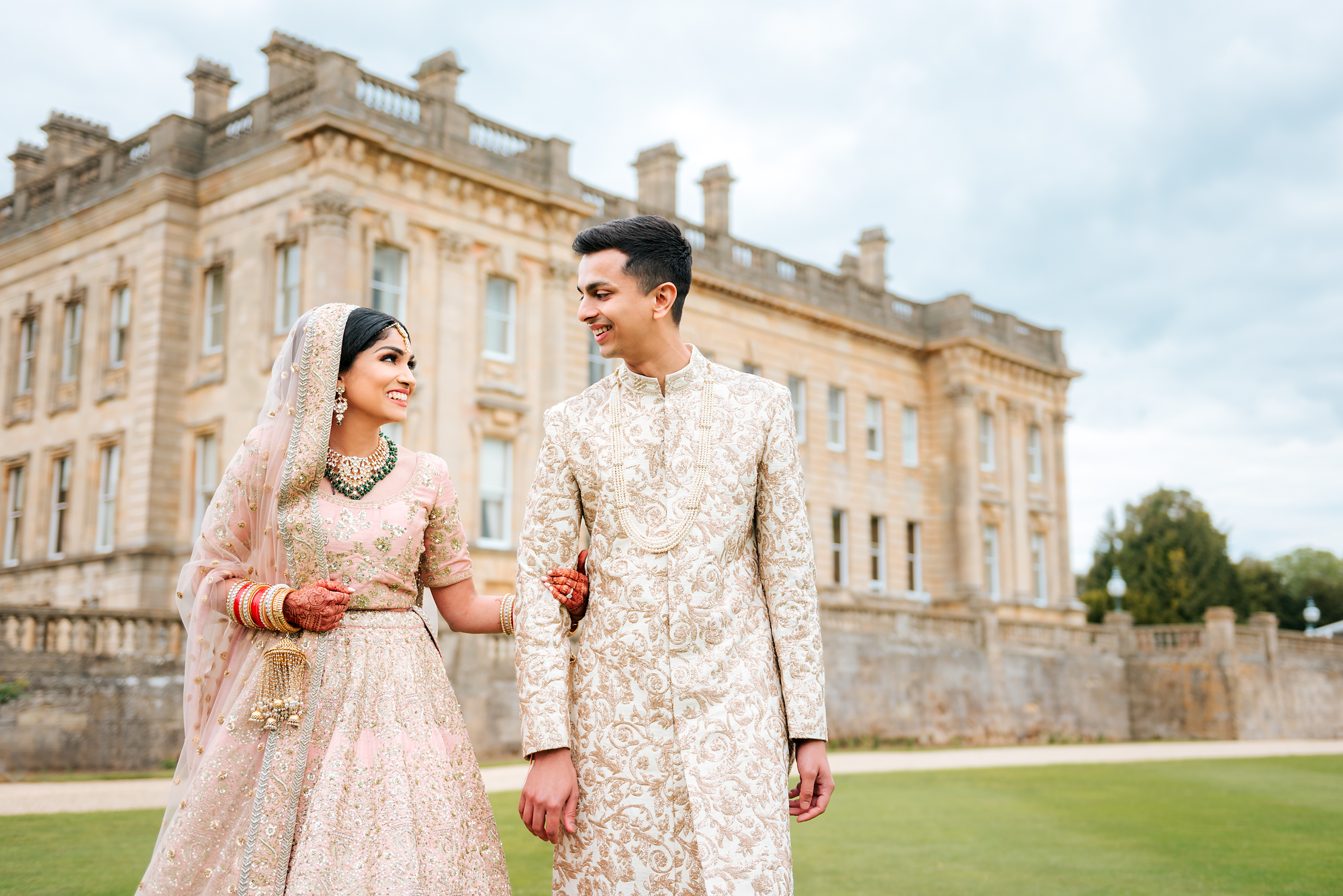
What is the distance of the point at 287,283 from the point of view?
22344 millimetres

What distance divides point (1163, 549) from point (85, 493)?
41.7 m

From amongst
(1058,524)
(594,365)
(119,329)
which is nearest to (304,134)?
(119,329)

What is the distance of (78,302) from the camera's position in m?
25.8

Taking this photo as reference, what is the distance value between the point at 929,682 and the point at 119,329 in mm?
17511

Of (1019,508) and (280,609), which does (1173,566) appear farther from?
(280,609)

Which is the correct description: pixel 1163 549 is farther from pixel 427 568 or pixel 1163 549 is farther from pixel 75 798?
pixel 427 568

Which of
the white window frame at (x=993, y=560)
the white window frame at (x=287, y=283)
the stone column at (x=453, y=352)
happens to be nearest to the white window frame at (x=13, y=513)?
the white window frame at (x=287, y=283)

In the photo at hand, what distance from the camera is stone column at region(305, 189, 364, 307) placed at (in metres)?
21.2

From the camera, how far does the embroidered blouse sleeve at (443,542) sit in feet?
12.4

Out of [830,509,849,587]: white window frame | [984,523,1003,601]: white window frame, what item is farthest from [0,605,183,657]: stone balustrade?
[984,523,1003,601]: white window frame

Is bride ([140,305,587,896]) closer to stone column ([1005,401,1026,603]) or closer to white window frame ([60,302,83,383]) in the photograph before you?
white window frame ([60,302,83,383])

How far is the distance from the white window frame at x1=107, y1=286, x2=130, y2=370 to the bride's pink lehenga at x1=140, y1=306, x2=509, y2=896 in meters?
22.9

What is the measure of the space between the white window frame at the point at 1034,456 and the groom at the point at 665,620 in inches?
1440

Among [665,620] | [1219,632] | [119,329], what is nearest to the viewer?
[665,620]
